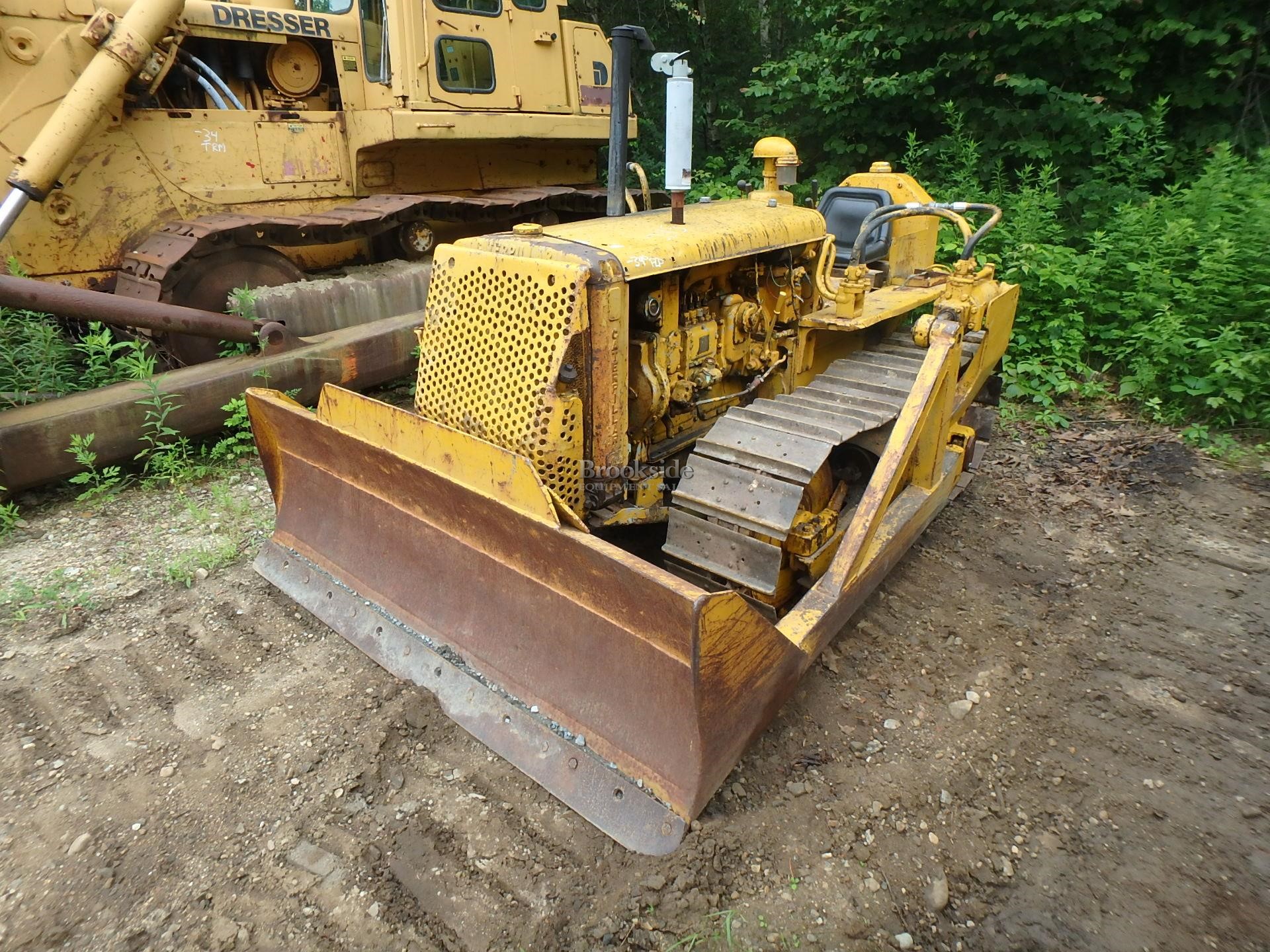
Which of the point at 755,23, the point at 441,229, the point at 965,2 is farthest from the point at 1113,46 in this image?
the point at 755,23

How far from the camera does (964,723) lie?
2.86m

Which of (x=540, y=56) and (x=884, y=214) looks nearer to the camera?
(x=884, y=214)

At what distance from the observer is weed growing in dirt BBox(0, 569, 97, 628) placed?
343cm

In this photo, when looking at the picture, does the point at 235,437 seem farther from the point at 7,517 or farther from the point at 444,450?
the point at 444,450

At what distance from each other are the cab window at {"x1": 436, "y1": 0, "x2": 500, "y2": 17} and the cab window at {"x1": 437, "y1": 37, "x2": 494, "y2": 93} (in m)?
0.20

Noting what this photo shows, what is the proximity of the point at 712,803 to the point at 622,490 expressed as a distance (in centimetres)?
112

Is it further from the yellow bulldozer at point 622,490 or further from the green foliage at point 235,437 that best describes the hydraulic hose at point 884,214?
the green foliage at point 235,437

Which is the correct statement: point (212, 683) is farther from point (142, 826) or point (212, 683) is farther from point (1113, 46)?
point (1113, 46)

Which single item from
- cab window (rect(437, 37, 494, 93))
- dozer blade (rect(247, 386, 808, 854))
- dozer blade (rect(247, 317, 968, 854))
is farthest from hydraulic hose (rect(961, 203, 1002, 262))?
cab window (rect(437, 37, 494, 93))

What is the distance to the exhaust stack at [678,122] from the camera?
2760mm

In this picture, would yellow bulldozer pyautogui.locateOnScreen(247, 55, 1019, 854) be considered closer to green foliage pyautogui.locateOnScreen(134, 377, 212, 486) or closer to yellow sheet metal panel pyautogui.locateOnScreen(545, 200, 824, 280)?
yellow sheet metal panel pyautogui.locateOnScreen(545, 200, 824, 280)

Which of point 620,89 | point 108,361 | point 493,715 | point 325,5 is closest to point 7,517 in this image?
point 108,361

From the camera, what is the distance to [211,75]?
5766mm

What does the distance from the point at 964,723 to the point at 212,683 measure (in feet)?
9.05
